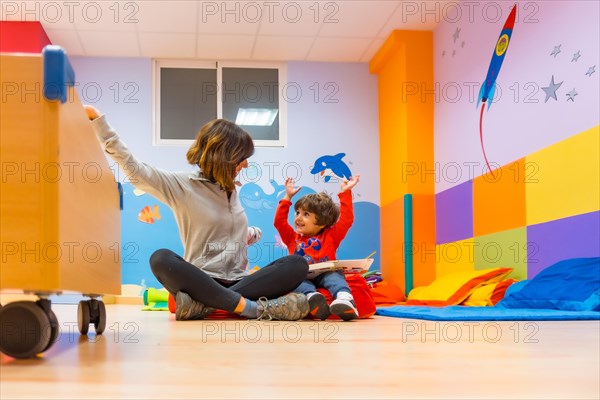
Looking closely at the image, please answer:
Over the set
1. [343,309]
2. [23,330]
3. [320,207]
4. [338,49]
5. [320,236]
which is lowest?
[343,309]

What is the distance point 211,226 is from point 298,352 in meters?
→ 1.30

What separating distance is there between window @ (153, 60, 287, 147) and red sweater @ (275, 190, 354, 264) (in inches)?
94.9

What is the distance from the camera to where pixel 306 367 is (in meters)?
0.99

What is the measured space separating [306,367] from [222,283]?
1.45 m

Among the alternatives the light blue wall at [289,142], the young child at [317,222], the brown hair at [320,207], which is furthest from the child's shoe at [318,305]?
the light blue wall at [289,142]

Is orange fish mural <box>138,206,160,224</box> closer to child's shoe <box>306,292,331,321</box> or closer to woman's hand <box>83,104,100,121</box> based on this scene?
child's shoe <box>306,292,331,321</box>

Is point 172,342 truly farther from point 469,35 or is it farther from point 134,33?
point 134,33

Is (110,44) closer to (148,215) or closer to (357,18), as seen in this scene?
(148,215)

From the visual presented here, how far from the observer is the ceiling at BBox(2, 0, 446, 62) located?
443 centimetres

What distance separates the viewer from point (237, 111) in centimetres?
545

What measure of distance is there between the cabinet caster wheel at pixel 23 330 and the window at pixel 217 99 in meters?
4.44

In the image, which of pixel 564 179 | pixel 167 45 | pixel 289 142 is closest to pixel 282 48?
pixel 289 142

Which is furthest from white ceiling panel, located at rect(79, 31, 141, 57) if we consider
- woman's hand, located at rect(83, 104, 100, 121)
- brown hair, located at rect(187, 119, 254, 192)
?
woman's hand, located at rect(83, 104, 100, 121)

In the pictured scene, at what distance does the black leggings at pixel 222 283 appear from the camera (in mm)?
2195
